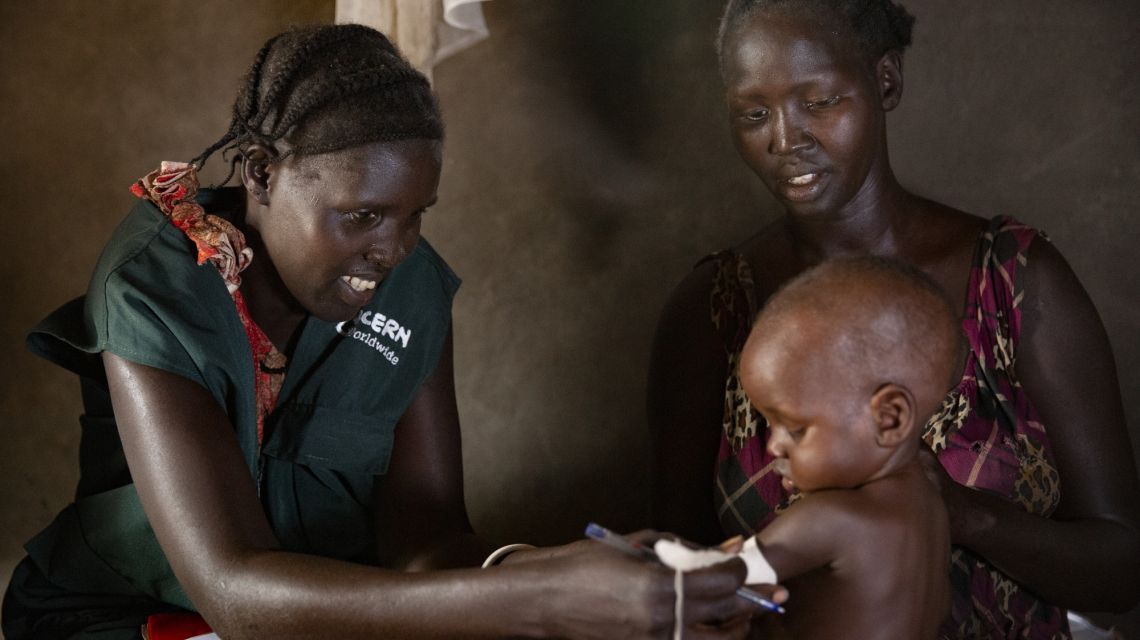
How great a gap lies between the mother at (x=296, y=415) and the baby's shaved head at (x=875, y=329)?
40cm

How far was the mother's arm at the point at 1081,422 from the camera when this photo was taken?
2.28 meters

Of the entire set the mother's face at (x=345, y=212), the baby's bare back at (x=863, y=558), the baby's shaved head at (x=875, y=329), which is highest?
the mother's face at (x=345, y=212)

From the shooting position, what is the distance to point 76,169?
353cm

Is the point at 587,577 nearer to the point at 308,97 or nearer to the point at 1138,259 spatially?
the point at 308,97

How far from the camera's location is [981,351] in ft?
7.58

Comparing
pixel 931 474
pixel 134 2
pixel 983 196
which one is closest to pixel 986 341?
pixel 931 474

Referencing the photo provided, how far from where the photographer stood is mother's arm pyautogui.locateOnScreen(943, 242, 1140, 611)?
2.28 m

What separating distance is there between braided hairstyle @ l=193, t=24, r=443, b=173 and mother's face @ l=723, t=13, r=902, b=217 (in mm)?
625

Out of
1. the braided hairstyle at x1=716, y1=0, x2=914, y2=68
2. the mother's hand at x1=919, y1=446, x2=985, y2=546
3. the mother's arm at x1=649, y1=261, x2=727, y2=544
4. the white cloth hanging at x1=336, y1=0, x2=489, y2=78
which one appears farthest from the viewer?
the white cloth hanging at x1=336, y1=0, x2=489, y2=78

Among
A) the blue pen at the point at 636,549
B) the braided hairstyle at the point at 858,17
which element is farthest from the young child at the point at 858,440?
the braided hairstyle at the point at 858,17

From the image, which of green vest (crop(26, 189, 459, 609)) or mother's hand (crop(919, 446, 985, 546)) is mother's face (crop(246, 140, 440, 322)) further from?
mother's hand (crop(919, 446, 985, 546))

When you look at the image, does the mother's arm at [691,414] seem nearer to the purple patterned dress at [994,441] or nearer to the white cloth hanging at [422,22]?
the purple patterned dress at [994,441]

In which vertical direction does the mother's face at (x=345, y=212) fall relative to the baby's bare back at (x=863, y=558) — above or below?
above

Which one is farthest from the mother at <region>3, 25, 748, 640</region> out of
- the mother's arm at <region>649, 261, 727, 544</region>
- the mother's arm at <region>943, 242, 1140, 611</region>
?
the mother's arm at <region>943, 242, 1140, 611</region>
